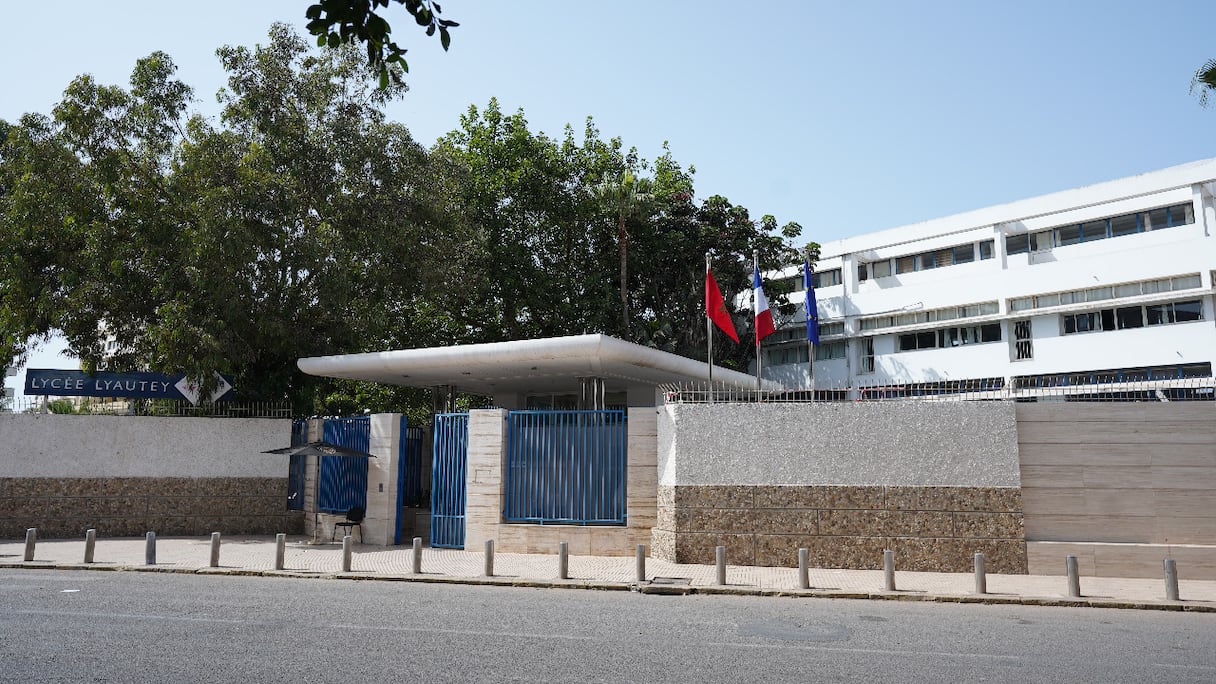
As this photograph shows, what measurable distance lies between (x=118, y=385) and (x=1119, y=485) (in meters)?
23.5

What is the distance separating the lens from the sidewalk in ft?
42.2

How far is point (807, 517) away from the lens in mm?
15836

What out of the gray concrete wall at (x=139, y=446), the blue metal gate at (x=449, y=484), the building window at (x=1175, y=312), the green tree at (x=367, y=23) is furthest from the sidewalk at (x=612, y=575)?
the building window at (x=1175, y=312)

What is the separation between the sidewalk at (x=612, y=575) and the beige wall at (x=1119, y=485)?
0.49 m

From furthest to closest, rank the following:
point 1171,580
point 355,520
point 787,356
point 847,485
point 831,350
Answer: point 787,356
point 831,350
point 355,520
point 847,485
point 1171,580

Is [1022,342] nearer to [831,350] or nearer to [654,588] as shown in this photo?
[831,350]

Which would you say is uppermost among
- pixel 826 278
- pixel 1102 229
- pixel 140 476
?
pixel 826 278

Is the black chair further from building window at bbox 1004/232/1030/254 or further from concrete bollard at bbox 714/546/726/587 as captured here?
building window at bbox 1004/232/1030/254

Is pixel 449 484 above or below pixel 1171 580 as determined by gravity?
above

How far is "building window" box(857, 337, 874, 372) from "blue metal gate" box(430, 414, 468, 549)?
30103 millimetres

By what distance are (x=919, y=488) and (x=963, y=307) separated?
1075 inches

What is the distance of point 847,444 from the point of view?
1589 centimetres

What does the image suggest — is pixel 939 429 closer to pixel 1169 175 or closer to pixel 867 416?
pixel 867 416

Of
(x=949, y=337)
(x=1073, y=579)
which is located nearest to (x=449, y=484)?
(x=1073, y=579)
